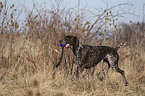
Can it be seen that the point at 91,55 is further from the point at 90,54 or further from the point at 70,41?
the point at 70,41

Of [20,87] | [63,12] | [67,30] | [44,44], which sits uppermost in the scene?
[63,12]

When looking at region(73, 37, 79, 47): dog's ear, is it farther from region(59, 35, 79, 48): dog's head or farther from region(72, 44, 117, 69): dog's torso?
region(72, 44, 117, 69): dog's torso

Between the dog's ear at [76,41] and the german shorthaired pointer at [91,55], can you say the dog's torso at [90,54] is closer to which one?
the german shorthaired pointer at [91,55]

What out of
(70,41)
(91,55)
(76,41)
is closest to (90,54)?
(91,55)

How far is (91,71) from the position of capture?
156 inches

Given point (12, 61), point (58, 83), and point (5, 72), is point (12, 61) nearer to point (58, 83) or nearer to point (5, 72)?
point (5, 72)

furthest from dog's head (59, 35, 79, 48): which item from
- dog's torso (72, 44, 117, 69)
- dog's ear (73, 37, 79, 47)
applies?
dog's torso (72, 44, 117, 69)

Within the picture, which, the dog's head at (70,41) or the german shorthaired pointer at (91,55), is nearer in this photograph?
the dog's head at (70,41)

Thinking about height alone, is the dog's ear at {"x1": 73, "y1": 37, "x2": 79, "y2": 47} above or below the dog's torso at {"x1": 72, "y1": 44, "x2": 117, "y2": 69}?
above

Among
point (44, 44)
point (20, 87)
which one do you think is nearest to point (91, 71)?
point (44, 44)

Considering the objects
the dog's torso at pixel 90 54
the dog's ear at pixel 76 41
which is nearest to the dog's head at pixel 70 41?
the dog's ear at pixel 76 41

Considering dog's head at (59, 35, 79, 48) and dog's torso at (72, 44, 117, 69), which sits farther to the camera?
dog's torso at (72, 44, 117, 69)

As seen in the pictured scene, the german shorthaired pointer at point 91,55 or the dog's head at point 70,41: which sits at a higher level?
the dog's head at point 70,41

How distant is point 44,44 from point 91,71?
138 centimetres
